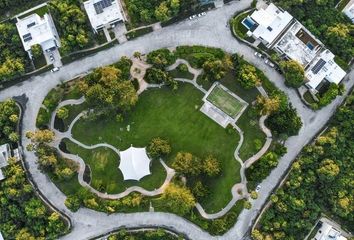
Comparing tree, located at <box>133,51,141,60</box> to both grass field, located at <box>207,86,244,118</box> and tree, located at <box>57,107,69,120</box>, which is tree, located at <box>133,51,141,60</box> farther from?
tree, located at <box>57,107,69,120</box>

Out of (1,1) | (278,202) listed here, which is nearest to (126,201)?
Answer: (278,202)

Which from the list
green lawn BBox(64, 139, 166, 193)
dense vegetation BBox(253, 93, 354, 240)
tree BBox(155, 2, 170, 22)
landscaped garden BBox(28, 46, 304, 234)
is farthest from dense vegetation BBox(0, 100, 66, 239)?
dense vegetation BBox(253, 93, 354, 240)

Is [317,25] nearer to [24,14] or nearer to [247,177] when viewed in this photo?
[247,177]

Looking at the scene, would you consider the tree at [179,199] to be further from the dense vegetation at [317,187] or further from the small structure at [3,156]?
the small structure at [3,156]

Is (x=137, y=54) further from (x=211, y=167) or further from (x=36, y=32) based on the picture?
(x=211, y=167)

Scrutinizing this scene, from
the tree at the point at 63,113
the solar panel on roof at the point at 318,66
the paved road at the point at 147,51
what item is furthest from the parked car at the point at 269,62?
the tree at the point at 63,113

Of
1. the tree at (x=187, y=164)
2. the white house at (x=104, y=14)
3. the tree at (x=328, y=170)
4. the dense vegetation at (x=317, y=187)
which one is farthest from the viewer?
the white house at (x=104, y=14)
